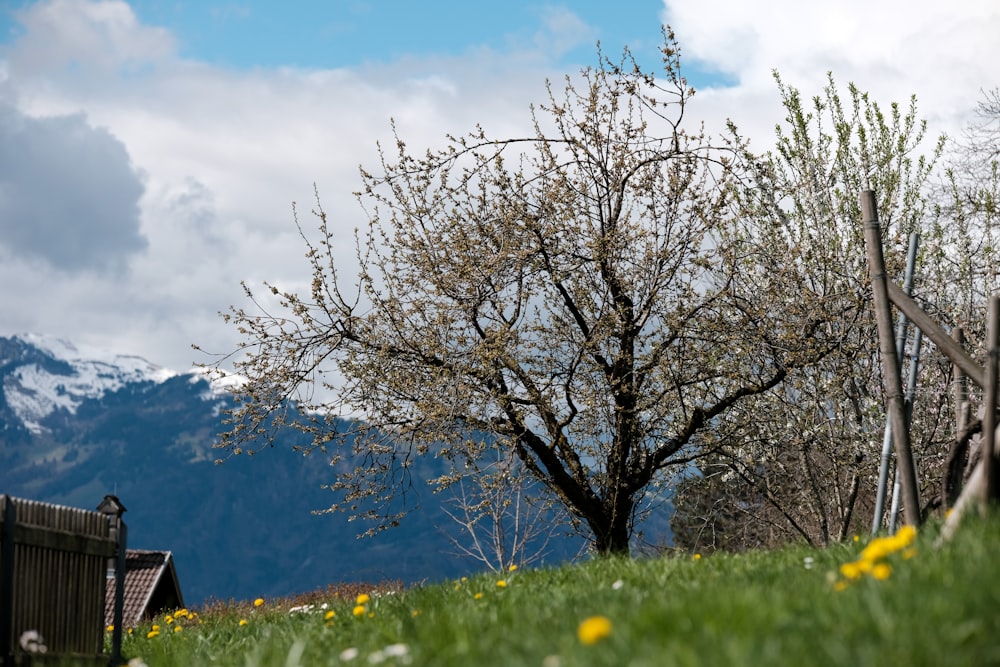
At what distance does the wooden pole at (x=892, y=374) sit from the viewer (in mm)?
6441

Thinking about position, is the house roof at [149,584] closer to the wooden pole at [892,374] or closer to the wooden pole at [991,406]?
the wooden pole at [892,374]

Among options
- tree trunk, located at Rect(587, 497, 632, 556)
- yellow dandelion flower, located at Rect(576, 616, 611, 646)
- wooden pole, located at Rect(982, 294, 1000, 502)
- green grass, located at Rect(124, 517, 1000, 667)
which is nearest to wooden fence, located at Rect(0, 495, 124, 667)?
green grass, located at Rect(124, 517, 1000, 667)

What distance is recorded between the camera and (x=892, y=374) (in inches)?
260

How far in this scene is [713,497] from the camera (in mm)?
24594

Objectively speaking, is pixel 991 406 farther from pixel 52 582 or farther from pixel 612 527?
pixel 612 527

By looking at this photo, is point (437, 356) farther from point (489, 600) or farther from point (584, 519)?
point (489, 600)

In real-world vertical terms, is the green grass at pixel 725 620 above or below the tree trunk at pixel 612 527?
below

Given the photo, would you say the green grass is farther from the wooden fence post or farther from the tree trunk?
the tree trunk

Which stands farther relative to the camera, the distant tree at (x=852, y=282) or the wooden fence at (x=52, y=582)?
Answer: the distant tree at (x=852, y=282)

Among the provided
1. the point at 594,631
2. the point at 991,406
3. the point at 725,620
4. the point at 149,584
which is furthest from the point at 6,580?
the point at 149,584

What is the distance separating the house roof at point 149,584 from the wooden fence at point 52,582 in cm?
3056

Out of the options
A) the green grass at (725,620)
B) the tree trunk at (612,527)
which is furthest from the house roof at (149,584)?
the green grass at (725,620)

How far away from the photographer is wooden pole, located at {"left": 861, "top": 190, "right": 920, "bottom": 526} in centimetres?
644

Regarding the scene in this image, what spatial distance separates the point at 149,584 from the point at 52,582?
34317 millimetres
